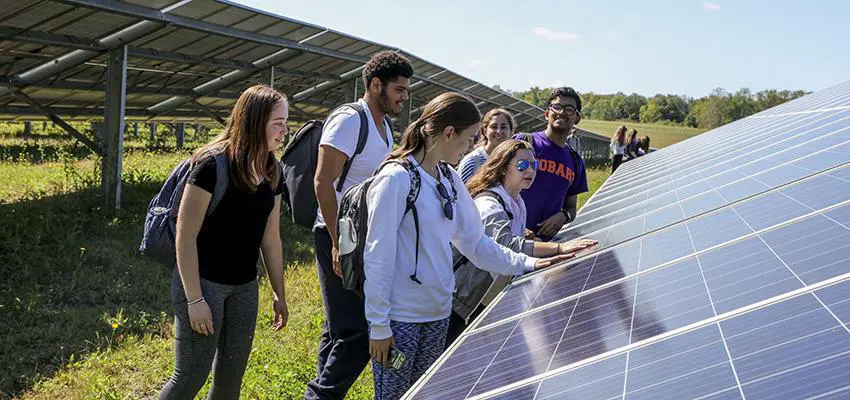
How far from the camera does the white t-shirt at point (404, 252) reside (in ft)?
10.4

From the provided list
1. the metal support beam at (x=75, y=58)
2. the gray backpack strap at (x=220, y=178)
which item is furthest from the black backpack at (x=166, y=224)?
the metal support beam at (x=75, y=58)

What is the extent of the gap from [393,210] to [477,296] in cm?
114

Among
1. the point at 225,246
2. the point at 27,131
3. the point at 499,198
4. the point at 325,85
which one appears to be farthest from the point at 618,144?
the point at 225,246

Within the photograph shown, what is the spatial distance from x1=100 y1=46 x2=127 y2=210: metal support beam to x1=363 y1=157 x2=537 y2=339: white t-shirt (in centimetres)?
768

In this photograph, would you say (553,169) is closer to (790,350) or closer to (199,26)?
(790,350)

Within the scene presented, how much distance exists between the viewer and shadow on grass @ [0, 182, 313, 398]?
19.0 feet

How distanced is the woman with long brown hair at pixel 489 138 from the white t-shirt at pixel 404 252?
1718 mm

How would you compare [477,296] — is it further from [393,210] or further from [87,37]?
[87,37]

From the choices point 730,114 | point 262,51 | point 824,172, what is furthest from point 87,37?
point 730,114

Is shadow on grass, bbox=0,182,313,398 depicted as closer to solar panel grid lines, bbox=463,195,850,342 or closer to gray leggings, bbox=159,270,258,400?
gray leggings, bbox=159,270,258,400

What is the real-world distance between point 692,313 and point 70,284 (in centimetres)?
632

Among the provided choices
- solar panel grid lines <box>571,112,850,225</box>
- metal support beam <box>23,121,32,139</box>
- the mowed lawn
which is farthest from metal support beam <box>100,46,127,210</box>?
metal support beam <box>23,121,32,139</box>

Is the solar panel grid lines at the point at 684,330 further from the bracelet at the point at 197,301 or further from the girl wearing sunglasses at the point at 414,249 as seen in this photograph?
the bracelet at the point at 197,301

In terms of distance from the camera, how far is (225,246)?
3574mm
